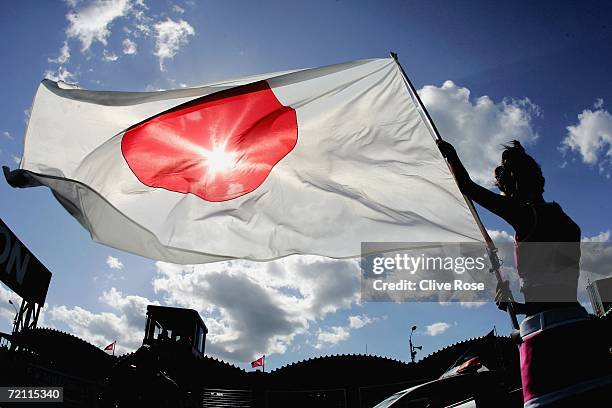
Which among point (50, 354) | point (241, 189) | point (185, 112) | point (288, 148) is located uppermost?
point (50, 354)

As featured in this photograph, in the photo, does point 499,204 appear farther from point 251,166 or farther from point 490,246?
point 251,166

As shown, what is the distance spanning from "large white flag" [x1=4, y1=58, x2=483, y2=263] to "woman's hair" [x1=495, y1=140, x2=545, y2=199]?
2.44 ft

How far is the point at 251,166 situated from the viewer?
3705mm

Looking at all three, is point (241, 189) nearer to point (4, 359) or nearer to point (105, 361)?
point (4, 359)

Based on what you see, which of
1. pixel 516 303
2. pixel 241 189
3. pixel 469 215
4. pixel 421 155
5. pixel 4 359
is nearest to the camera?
pixel 516 303

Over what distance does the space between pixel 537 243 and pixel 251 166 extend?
2.39 metres

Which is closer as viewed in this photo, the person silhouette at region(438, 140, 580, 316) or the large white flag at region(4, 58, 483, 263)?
the person silhouette at region(438, 140, 580, 316)

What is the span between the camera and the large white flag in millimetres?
3277

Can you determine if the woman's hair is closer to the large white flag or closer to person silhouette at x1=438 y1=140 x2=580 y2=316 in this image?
person silhouette at x1=438 y1=140 x2=580 y2=316

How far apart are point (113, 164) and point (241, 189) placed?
1050mm

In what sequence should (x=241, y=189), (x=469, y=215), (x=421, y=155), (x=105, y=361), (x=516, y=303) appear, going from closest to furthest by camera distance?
1. (x=516, y=303)
2. (x=469, y=215)
3. (x=421, y=155)
4. (x=241, y=189)
5. (x=105, y=361)

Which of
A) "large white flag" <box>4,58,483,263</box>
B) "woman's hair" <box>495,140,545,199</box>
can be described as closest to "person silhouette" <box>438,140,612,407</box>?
"woman's hair" <box>495,140,545,199</box>

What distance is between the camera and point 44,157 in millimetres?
3475

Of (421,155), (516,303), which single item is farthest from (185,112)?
(516,303)
